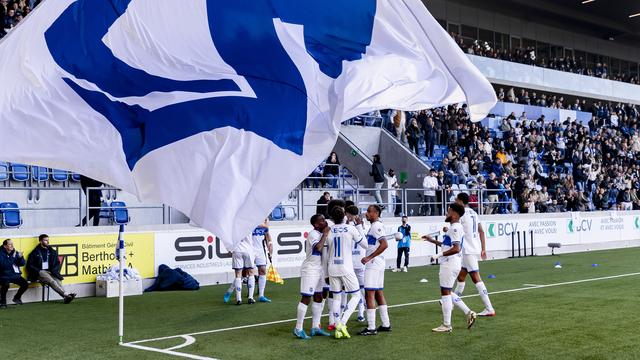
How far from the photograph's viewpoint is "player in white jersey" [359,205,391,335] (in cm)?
1143

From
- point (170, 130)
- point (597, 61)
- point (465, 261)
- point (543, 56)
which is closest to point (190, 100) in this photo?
point (170, 130)

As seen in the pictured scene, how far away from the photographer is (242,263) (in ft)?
52.7

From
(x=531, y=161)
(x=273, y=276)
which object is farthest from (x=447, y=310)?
(x=531, y=161)

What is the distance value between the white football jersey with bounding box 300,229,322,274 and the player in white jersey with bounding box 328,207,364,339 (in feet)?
0.62

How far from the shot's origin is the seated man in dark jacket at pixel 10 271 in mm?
16438

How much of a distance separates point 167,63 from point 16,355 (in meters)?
4.93

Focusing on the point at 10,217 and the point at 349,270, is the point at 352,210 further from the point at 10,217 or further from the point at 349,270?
the point at 10,217

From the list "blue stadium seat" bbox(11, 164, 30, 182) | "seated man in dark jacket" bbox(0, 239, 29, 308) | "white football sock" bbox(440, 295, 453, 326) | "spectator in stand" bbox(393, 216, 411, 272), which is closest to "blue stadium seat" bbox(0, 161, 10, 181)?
"blue stadium seat" bbox(11, 164, 30, 182)

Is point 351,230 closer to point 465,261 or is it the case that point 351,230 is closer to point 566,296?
point 465,261

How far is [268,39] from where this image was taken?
324 inches

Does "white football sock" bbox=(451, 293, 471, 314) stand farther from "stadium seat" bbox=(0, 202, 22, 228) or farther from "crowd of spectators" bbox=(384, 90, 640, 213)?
"crowd of spectators" bbox=(384, 90, 640, 213)

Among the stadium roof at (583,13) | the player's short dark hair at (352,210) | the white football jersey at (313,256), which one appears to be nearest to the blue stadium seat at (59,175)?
the player's short dark hair at (352,210)

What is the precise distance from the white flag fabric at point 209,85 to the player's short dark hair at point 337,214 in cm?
315

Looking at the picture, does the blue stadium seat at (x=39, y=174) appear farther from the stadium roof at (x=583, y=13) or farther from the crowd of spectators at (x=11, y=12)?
the stadium roof at (x=583, y=13)
